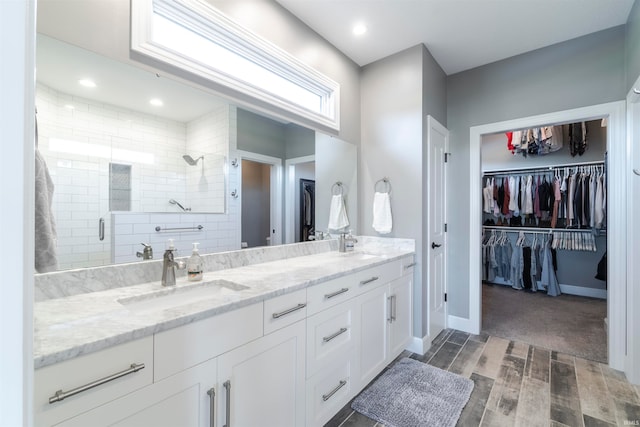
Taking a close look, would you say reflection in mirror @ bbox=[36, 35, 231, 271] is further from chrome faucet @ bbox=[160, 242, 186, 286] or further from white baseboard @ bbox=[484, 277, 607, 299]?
white baseboard @ bbox=[484, 277, 607, 299]

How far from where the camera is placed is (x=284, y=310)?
1.28 meters

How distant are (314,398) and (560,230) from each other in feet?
14.6

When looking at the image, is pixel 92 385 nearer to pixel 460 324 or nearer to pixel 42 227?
pixel 42 227

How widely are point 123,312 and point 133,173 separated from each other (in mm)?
713

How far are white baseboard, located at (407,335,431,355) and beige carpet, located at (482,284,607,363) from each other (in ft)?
2.81

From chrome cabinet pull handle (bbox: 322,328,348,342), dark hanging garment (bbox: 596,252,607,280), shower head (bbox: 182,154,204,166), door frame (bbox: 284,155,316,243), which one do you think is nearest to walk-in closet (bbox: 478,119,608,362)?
dark hanging garment (bbox: 596,252,607,280)

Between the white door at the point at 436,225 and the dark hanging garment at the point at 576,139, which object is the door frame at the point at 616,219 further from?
the dark hanging garment at the point at 576,139

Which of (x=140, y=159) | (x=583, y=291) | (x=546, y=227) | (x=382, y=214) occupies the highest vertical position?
(x=140, y=159)

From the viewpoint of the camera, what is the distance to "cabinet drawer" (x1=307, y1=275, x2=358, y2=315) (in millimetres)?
1434

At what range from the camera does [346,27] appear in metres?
2.24

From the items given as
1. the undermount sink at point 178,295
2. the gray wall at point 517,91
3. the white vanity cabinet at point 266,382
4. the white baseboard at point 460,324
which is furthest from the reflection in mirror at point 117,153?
the white baseboard at point 460,324

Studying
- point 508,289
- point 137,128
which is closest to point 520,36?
point 137,128

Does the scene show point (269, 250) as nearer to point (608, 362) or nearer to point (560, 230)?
point (608, 362)

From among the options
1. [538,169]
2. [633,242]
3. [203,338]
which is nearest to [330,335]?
[203,338]
